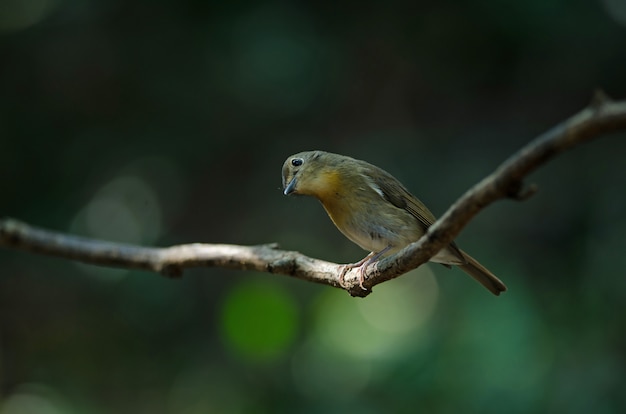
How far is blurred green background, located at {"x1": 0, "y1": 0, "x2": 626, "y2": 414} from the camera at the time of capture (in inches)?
149

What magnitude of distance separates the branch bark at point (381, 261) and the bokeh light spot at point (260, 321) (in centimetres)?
115

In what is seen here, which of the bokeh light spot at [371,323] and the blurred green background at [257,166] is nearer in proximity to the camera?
the bokeh light spot at [371,323]

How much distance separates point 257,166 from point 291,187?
3198mm

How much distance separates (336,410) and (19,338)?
300 centimetres

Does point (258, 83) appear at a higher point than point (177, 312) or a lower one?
higher

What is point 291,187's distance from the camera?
218cm

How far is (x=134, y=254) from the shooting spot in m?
2.69

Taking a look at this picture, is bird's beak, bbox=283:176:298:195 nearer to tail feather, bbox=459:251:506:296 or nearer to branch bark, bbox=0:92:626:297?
branch bark, bbox=0:92:626:297

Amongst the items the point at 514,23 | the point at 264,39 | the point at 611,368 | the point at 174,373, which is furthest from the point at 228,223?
the point at 611,368

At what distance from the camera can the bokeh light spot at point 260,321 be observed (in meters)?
3.71

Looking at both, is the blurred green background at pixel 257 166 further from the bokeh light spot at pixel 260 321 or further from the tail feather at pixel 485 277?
the tail feather at pixel 485 277

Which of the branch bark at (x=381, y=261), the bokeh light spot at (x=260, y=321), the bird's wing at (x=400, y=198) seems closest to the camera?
the branch bark at (x=381, y=261)

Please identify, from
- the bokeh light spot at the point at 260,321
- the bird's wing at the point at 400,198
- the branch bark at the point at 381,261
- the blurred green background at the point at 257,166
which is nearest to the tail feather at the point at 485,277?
the bird's wing at the point at 400,198

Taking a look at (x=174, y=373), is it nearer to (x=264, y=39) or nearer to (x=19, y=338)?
(x=19, y=338)
